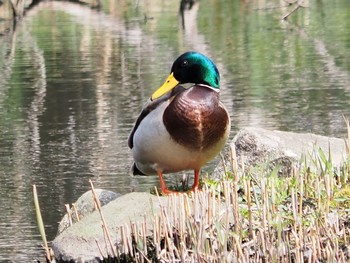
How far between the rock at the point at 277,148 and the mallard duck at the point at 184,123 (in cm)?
66

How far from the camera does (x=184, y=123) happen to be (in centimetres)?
664

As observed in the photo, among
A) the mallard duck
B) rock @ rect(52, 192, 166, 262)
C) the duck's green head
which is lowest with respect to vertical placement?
rock @ rect(52, 192, 166, 262)

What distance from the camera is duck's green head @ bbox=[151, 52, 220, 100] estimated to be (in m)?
6.96

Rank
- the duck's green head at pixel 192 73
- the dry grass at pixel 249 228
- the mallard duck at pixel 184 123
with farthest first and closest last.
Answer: the duck's green head at pixel 192 73
the mallard duck at pixel 184 123
the dry grass at pixel 249 228

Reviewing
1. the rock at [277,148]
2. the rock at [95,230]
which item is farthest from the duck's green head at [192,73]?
the rock at [95,230]

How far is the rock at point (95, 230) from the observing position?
625cm

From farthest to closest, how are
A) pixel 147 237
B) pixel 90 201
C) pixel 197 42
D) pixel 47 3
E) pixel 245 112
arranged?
pixel 47 3 → pixel 197 42 → pixel 245 112 → pixel 90 201 → pixel 147 237

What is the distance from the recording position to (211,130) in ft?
21.9

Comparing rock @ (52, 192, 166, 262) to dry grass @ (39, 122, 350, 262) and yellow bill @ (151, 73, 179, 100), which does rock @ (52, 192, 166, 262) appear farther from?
yellow bill @ (151, 73, 179, 100)

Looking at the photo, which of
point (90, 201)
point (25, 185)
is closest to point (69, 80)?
point (25, 185)

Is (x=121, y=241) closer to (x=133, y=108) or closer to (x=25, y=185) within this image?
(x=25, y=185)

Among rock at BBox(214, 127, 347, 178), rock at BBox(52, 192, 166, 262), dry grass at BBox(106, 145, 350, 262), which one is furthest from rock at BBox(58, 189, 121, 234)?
dry grass at BBox(106, 145, 350, 262)

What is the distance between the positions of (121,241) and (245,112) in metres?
6.91

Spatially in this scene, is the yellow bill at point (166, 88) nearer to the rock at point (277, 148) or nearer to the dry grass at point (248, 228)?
the rock at point (277, 148)
